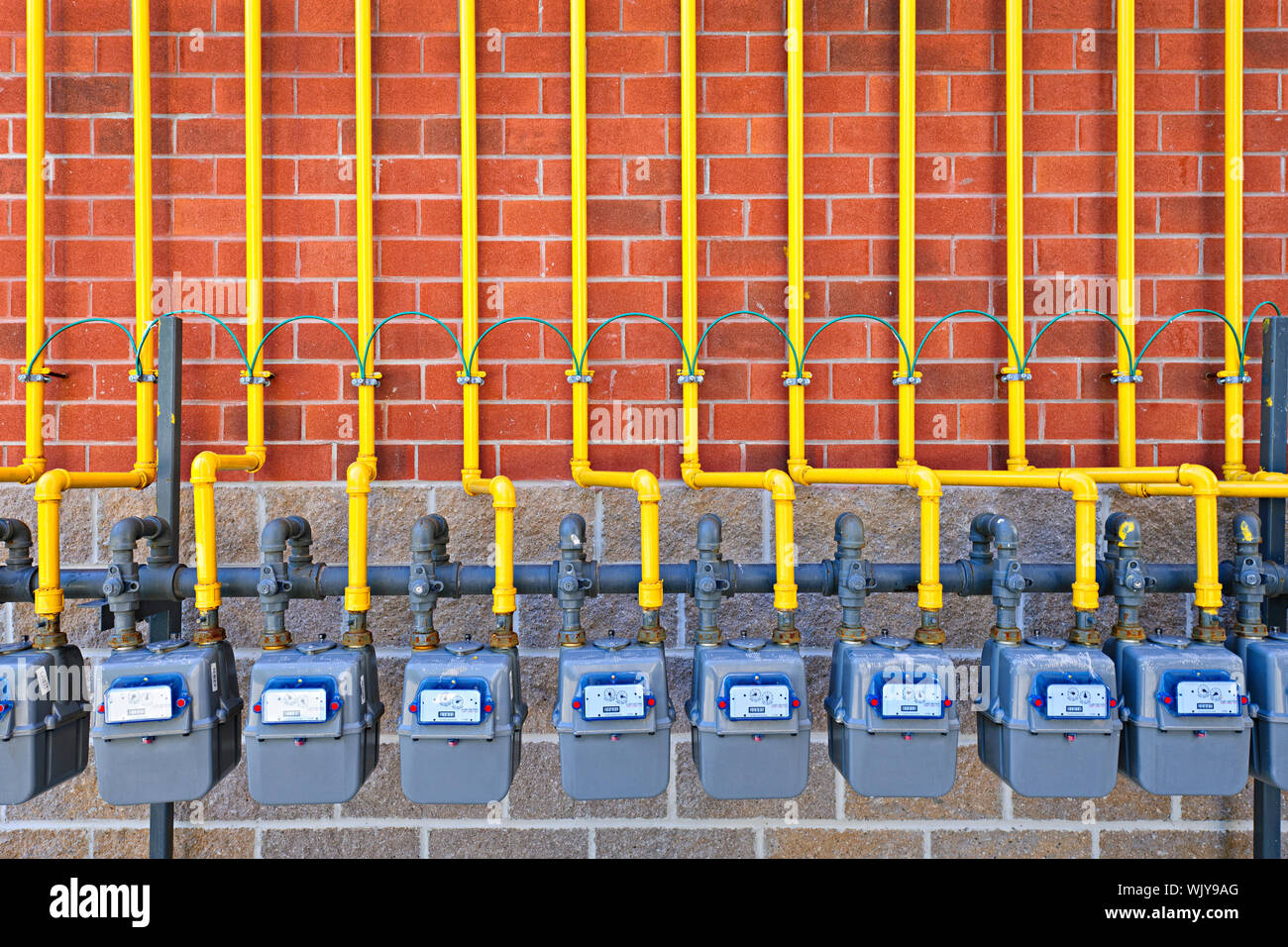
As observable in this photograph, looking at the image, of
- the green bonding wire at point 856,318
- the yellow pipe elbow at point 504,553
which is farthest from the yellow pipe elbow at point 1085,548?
the yellow pipe elbow at point 504,553

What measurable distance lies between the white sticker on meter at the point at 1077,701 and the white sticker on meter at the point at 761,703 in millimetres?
547

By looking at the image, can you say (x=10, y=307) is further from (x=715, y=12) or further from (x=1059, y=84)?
(x=1059, y=84)

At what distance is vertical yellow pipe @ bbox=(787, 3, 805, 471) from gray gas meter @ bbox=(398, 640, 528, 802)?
0.95m

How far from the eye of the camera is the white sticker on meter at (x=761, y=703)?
5.09 ft

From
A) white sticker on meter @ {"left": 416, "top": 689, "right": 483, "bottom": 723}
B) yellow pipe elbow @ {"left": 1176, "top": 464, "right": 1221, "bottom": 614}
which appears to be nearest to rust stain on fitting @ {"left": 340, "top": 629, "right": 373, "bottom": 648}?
white sticker on meter @ {"left": 416, "top": 689, "right": 483, "bottom": 723}

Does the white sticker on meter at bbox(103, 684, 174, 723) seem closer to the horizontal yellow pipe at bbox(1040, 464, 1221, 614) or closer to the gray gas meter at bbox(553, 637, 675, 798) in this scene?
the gray gas meter at bbox(553, 637, 675, 798)

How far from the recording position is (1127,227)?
6.30 feet

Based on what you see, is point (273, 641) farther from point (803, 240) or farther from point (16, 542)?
point (803, 240)

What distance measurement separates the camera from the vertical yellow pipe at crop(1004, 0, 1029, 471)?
190 cm

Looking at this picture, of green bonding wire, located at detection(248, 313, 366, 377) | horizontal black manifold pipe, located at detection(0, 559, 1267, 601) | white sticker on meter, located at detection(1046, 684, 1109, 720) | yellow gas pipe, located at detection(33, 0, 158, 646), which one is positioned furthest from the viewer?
green bonding wire, located at detection(248, 313, 366, 377)

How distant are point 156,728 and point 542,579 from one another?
86 cm

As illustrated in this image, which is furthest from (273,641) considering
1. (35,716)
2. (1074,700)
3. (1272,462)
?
(1272,462)

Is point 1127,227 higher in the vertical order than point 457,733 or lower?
higher

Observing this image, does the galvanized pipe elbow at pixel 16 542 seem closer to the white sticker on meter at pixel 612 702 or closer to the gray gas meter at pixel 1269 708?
the white sticker on meter at pixel 612 702
